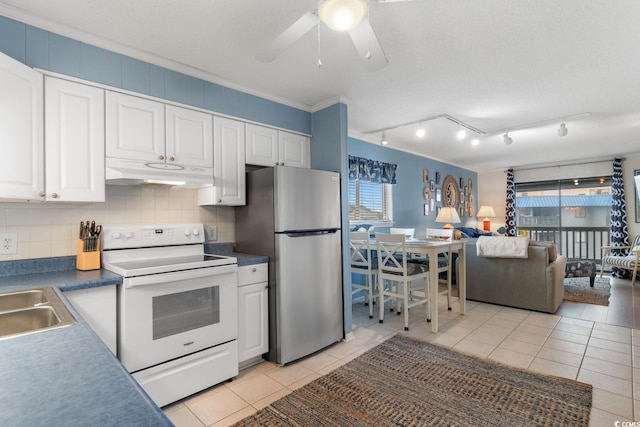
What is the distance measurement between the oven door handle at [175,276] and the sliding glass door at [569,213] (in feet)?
20.0

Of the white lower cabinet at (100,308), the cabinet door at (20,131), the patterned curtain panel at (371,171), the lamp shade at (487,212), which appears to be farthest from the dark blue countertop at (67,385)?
the lamp shade at (487,212)

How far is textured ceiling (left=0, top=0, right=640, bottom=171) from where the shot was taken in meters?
1.83

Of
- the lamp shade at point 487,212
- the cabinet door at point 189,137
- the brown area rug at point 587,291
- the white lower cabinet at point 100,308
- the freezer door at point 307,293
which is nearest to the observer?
the white lower cabinet at point 100,308

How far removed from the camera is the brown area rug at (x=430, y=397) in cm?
190

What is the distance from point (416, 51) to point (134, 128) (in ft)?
6.70

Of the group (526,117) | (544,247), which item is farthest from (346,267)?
(526,117)

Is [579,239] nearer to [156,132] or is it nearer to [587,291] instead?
[587,291]

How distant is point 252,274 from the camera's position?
253 centimetres

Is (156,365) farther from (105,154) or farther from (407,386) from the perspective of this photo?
(407,386)

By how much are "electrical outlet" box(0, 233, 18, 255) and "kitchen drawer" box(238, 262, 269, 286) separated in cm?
134

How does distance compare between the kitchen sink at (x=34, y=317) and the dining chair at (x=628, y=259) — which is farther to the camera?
the dining chair at (x=628, y=259)

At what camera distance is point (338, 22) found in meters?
1.26

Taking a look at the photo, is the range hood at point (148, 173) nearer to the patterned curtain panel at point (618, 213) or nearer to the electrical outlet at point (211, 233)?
the electrical outlet at point (211, 233)

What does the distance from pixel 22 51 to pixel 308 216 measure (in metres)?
2.07
